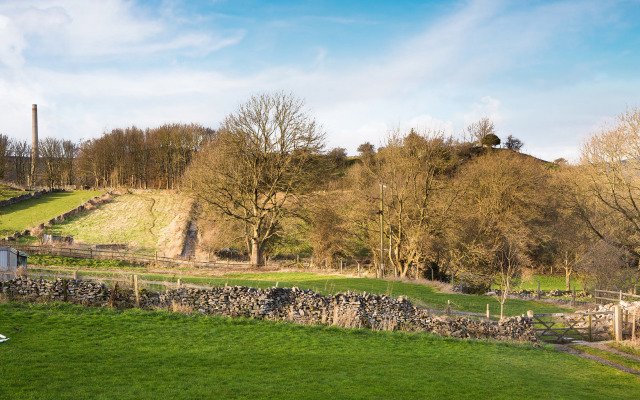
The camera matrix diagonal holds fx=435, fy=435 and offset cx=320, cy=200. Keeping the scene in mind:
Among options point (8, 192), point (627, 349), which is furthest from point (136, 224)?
point (627, 349)

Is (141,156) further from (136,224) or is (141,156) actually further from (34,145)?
(136,224)

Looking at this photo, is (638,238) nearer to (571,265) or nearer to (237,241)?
(571,265)

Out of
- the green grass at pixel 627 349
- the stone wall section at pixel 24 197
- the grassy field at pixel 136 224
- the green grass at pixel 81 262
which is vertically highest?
the stone wall section at pixel 24 197

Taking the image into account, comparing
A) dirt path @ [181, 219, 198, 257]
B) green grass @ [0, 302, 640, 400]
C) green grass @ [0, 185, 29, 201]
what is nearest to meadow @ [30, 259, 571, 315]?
green grass @ [0, 302, 640, 400]

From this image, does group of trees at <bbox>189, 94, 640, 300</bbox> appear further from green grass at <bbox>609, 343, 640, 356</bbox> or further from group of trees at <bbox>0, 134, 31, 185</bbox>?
group of trees at <bbox>0, 134, 31, 185</bbox>

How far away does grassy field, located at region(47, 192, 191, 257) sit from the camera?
46.7 m

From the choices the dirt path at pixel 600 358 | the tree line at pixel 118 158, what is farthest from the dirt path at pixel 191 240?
the dirt path at pixel 600 358

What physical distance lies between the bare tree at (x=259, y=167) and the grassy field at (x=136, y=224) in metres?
10.4

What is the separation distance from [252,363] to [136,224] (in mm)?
47443

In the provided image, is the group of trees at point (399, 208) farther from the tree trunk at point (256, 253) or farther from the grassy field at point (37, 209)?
the grassy field at point (37, 209)

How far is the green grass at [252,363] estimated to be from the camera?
9180mm

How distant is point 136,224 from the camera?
53.9 m

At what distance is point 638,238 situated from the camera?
3541cm

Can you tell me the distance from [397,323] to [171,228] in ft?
131
